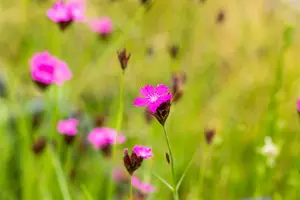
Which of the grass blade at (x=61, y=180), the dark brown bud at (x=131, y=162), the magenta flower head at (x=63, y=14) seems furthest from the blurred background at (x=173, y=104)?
the dark brown bud at (x=131, y=162)

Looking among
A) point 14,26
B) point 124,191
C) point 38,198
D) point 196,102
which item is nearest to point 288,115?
point 196,102

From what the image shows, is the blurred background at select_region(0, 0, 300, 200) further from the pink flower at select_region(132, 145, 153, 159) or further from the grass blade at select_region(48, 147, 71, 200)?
the pink flower at select_region(132, 145, 153, 159)

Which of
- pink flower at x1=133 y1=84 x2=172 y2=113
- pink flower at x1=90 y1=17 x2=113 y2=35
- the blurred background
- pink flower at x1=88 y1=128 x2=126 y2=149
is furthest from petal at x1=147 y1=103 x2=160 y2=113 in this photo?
pink flower at x1=90 y1=17 x2=113 y2=35

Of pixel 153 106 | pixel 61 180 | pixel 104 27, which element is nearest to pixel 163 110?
pixel 153 106

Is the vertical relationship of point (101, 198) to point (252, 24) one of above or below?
below

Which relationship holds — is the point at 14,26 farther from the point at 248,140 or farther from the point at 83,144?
the point at 248,140

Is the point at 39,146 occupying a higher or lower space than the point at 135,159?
lower

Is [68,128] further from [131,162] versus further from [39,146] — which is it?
[131,162]
